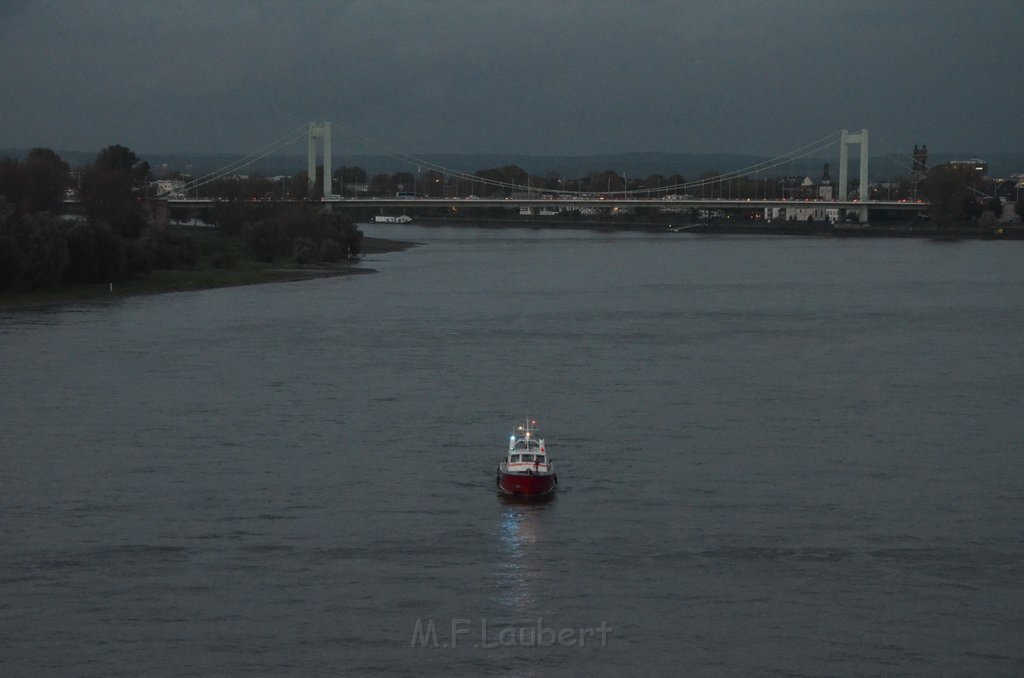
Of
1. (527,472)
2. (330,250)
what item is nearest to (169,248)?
(330,250)

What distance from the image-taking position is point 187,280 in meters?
23.6

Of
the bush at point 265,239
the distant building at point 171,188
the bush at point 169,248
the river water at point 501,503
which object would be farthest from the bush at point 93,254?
the distant building at point 171,188

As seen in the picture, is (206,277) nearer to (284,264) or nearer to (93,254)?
(93,254)

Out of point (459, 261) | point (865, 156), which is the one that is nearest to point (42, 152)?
point (459, 261)

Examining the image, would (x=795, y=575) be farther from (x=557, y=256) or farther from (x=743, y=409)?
(x=557, y=256)

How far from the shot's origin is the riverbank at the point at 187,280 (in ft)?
65.3

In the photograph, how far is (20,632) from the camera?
6480 mm

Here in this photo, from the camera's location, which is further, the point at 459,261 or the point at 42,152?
the point at 42,152

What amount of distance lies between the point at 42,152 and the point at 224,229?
994 cm

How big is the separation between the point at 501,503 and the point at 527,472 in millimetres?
252

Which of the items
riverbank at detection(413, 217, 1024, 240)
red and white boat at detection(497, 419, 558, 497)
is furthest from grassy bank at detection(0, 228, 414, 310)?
riverbank at detection(413, 217, 1024, 240)

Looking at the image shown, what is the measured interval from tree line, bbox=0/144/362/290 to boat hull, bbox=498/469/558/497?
40.6ft

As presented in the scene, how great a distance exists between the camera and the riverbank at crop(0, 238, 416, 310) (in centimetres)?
1989

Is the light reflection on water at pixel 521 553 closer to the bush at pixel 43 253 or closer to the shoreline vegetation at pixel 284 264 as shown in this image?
the shoreline vegetation at pixel 284 264
